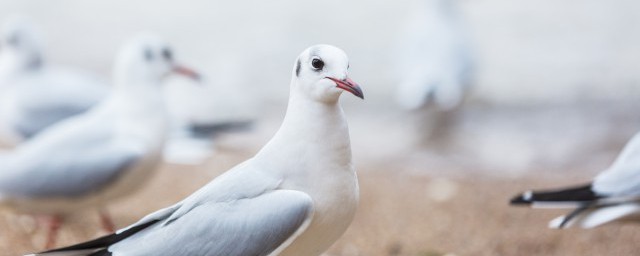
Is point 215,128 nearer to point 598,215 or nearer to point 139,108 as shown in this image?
point 139,108

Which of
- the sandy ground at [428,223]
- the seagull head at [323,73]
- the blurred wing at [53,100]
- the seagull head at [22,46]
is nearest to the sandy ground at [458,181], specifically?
the sandy ground at [428,223]

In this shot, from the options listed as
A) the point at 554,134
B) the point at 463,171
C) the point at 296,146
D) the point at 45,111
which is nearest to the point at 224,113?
the point at 45,111

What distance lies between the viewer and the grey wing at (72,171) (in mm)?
4520

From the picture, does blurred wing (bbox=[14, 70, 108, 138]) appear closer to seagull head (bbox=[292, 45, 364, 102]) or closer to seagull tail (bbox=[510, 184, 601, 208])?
seagull tail (bbox=[510, 184, 601, 208])

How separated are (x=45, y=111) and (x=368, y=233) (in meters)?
2.17

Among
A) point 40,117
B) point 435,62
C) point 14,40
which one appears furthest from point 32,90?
point 435,62

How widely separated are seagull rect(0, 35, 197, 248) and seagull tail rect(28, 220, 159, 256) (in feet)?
5.12

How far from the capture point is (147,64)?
497 cm

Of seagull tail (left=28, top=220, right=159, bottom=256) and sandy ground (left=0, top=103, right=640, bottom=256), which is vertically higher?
sandy ground (left=0, top=103, right=640, bottom=256)

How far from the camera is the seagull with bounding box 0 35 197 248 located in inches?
178

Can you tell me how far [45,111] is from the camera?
20.4 ft

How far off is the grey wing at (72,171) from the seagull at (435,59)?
3.24 m

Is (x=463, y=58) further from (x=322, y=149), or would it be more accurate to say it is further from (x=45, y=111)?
(x=322, y=149)

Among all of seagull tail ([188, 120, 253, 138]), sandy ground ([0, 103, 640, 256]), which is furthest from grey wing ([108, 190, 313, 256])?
seagull tail ([188, 120, 253, 138])
